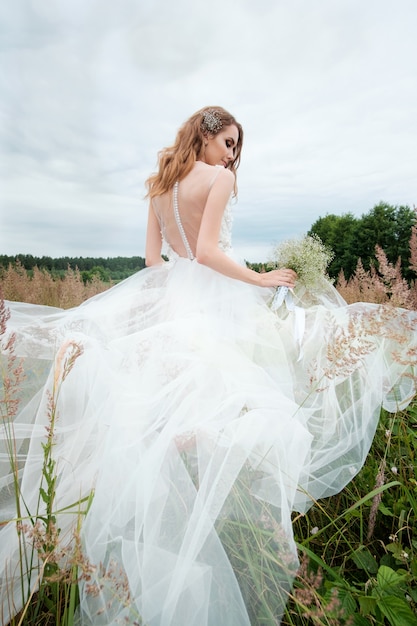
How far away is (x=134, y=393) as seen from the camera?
1632 mm

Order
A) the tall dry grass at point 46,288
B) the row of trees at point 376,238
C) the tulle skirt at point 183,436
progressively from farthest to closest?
the row of trees at point 376,238 → the tall dry grass at point 46,288 → the tulle skirt at point 183,436

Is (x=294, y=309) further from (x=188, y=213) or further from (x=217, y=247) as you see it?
(x=188, y=213)

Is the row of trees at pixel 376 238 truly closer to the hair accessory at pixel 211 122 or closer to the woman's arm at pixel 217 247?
the hair accessory at pixel 211 122

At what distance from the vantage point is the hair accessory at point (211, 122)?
2775 millimetres

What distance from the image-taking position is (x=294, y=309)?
236cm

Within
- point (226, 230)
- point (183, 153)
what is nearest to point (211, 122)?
point (183, 153)

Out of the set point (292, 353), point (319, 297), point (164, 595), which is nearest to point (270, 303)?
point (319, 297)

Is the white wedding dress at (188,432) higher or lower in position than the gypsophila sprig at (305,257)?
lower

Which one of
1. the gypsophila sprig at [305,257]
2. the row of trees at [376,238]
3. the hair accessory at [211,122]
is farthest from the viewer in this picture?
the row of trees at [376,238]

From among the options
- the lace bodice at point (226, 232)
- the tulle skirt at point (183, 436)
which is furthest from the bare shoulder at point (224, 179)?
the tulle skirt at point (183, 436)

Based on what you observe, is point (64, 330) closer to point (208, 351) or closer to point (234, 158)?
point (208, 351)

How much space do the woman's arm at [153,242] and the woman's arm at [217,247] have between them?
0.71 m

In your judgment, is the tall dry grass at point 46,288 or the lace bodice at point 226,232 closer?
the lace bodice at point 226,232

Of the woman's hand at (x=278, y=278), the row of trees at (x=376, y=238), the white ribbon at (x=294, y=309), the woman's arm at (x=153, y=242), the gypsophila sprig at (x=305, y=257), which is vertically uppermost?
the row of trees at (x=376, y=238)
